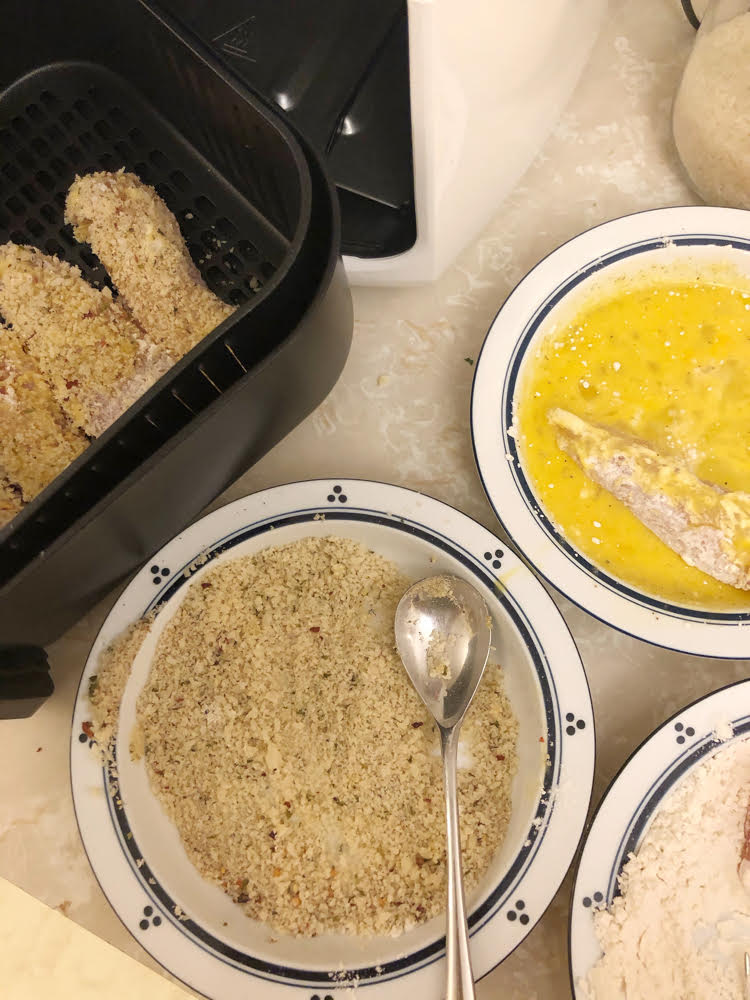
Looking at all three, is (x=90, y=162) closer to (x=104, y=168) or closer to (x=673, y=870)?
(x=104, y=168)

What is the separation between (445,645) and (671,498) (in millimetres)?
264

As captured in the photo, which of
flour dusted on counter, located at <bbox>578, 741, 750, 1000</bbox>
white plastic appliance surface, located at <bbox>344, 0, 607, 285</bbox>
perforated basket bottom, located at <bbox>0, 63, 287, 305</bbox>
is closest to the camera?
white plastic appliance surface, located at <bbox>344, 0, 607, 285</bbox>

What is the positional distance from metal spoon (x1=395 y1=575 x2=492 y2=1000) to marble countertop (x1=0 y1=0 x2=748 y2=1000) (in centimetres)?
11

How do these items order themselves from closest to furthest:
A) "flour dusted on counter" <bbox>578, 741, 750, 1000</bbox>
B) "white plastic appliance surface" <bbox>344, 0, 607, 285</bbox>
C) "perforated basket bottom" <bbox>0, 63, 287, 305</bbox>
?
"white plastic appliance surface" <bbox>344, 0, 607, 285</bbox>, "flour dusted on counter" <bbox>578, 741, 750, 1000</bbox>, "perforated basket bottom" <bbox>0, 63, 287, 305</bbox>

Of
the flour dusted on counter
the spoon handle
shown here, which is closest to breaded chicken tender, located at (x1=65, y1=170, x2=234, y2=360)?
the spoon handle

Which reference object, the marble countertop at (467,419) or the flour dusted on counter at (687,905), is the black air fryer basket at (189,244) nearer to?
the marble countertop at (467,419)

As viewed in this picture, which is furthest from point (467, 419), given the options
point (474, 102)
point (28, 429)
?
point (28, 429)

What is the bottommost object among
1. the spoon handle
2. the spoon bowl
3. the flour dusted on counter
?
the flour dusted on counter

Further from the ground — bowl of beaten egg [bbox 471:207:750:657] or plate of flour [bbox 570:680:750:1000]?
bowl of beaten egg [bbox 471:207:750:657]

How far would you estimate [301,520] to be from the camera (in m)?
0.81

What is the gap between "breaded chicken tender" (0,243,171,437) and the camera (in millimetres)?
804

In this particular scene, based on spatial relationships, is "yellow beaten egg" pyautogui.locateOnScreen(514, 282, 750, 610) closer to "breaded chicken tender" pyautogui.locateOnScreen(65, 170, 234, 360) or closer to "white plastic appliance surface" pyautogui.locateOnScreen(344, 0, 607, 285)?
"white plastic appliance surface" pyautogui.locateOnScreen(344, 0, 607, 285)

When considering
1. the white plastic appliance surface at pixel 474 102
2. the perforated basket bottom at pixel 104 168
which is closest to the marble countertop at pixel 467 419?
the white plastic appliance surface at pixel 474 102

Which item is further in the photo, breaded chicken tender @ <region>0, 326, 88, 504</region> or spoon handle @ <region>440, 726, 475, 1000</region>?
breaded chicken tender @ <region>0, 326, 88, 504</region>
